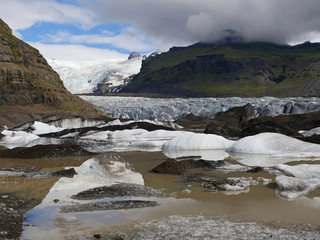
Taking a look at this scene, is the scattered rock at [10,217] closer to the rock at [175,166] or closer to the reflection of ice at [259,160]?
the rock at [175,166]

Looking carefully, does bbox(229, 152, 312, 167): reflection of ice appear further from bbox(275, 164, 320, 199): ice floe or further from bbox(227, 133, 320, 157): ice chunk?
bbox(275, 164, 320, 199): ice floe

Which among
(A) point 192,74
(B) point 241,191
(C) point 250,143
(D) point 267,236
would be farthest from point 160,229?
(A) point 192,74

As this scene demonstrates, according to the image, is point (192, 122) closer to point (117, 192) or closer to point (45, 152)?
point (45, 152)

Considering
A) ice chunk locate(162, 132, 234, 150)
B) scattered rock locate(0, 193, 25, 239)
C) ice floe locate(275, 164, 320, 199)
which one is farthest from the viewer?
ice chunk locate(162, 132, 234, 150)

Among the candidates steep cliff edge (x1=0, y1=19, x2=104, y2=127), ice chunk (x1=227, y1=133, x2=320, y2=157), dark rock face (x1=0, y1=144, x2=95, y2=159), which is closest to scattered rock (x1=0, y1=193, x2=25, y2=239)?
dark rock face (x1=0, y1=144, x2=95, y2=159)

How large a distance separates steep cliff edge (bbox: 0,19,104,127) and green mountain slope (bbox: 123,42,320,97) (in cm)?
9050

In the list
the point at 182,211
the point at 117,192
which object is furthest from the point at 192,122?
the point at 182,211

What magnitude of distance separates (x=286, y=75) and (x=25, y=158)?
15217 centimetres

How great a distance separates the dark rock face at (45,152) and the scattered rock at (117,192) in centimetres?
775

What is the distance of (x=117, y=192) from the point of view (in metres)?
7.02

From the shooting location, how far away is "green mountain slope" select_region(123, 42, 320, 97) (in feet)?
450

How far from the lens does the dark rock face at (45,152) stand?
46.7 feet

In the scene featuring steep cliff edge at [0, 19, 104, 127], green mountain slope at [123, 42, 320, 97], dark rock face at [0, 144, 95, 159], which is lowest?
dark rock face at [0, 144, 95, 159]

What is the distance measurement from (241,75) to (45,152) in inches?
6094
